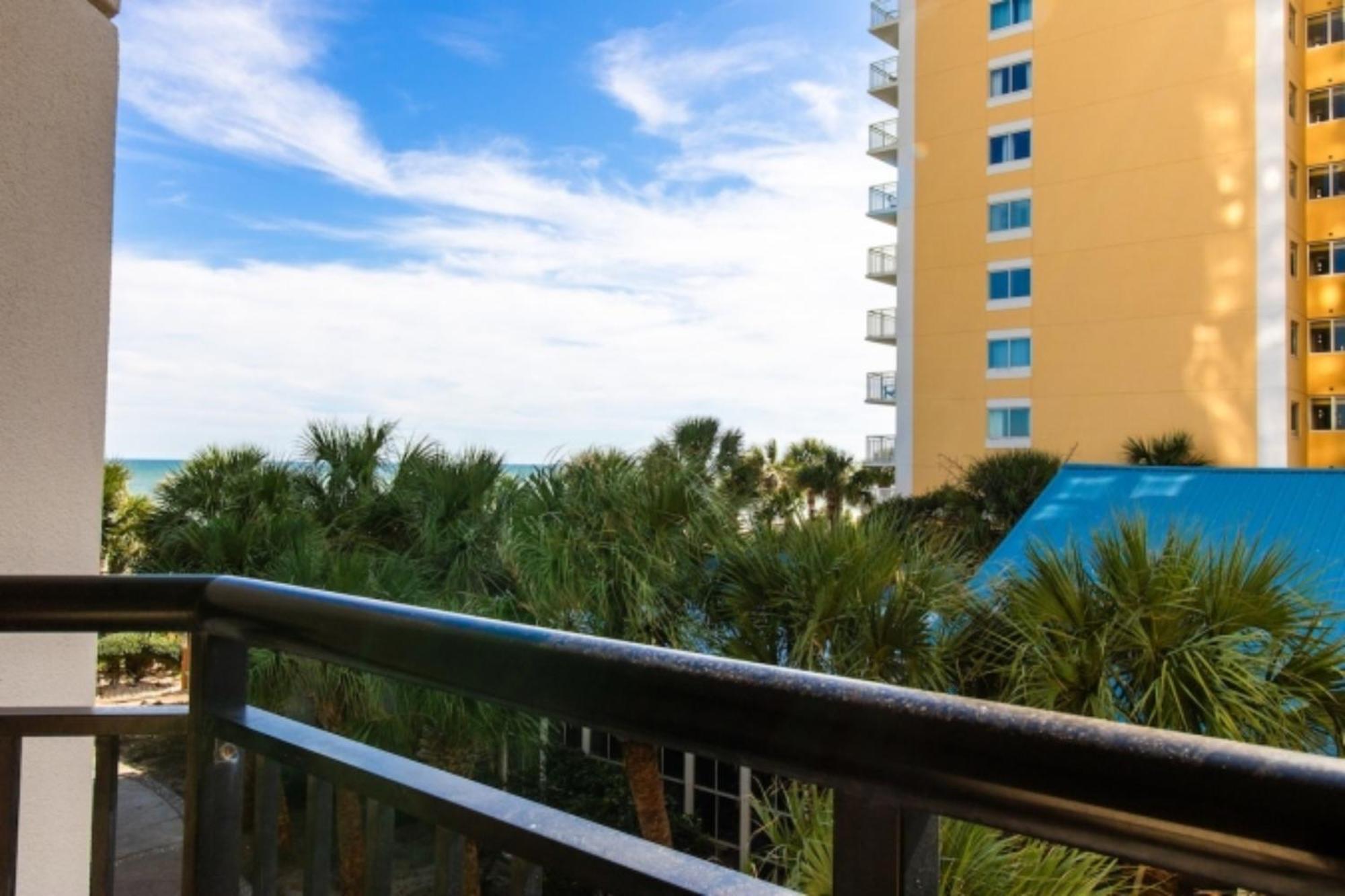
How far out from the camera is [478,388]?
28359 mm

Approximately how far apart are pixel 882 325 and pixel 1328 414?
1100 centimetres

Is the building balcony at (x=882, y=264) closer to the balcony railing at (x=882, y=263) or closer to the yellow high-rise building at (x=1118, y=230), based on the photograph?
the balcony railing at (x=882, y=263)

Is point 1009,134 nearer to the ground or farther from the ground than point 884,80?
nearer to the ground

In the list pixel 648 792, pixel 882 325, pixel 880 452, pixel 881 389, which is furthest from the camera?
pixel 881 389

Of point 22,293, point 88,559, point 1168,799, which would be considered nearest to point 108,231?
point 22,293

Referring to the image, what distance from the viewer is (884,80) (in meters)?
27.1

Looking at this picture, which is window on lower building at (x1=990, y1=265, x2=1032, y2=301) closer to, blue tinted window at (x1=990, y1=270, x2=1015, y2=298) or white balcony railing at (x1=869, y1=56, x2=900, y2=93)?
blue tinted window at (x1=990, y1=270, x2=1015, y2=298)

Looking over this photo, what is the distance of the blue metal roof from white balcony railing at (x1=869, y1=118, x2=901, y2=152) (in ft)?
59.2

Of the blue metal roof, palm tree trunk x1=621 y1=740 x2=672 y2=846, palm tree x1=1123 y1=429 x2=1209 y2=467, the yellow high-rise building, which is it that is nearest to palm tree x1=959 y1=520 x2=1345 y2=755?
the blue metal roof

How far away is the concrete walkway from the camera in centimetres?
648

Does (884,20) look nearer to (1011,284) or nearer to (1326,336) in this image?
(1011,284)

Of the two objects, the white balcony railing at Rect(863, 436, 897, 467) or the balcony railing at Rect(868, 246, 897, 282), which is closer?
the white balcony railing at Rect(863, 436, 897, 467)

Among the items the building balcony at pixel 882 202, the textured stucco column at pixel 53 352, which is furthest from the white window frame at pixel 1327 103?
the textured stucco column at pixel 53 352

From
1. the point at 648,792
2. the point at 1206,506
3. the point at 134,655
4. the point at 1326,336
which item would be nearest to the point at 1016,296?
the point at 1326,336
